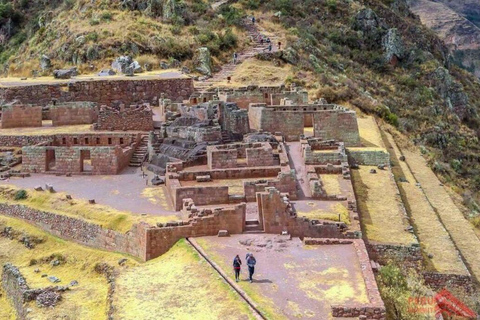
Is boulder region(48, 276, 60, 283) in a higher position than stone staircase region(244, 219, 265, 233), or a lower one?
lower

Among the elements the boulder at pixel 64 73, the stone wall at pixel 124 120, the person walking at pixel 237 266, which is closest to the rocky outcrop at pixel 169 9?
the boulder at pixel 64 73

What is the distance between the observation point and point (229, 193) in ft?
86.8

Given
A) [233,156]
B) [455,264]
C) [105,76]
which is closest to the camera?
[455,264]

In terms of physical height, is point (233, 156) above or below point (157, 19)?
below

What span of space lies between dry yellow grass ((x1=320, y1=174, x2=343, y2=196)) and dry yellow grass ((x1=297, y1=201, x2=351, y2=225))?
1.65m

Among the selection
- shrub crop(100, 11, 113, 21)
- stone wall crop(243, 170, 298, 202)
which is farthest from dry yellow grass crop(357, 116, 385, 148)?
shrub crop(100, 11, 113, 21)

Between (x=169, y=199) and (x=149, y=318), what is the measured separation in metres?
9.40

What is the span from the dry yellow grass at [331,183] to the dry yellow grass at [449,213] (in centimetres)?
525

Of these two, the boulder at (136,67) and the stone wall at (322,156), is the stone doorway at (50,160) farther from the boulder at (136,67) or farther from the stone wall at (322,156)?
the boulder at (136,67)

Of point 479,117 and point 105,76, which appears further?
point 479,117

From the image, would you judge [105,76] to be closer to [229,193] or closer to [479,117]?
[229,193]

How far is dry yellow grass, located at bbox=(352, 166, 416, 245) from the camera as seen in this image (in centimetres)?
2642

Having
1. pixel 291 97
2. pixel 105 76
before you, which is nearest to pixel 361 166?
pixel 291 97

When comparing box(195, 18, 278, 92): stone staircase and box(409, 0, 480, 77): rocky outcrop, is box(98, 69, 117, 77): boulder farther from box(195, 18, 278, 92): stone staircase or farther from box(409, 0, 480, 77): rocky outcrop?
box(409, 0, 480, 77): rocky outcrop
